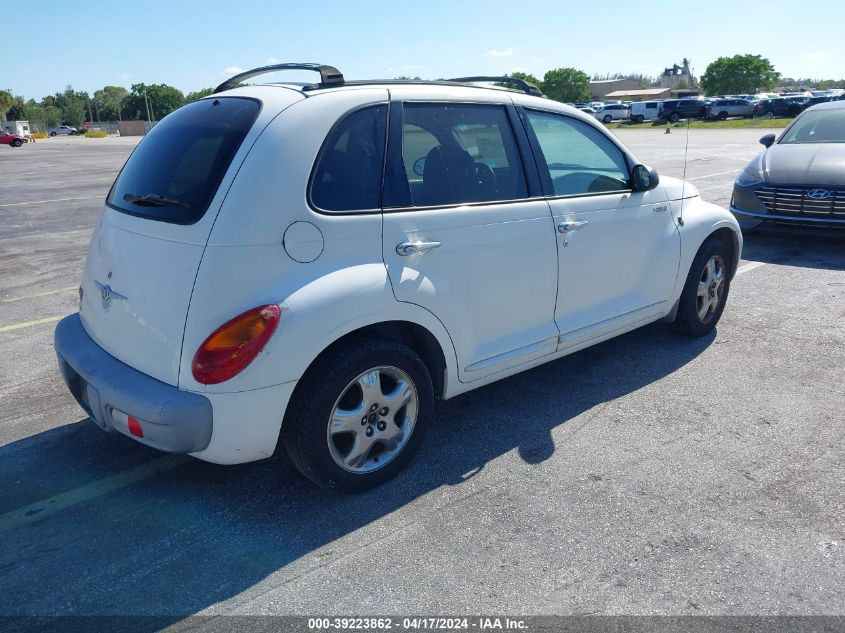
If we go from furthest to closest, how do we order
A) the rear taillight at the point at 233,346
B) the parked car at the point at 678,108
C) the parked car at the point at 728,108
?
the parked car at the point at 728,108
the parked car at the point at 678,108
the rear taillight at the point at 233,346

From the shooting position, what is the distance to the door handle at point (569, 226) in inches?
155

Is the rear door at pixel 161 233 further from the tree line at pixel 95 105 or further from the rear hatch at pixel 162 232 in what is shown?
the tree line at pixel 95 105

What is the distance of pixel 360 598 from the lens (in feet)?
8.73

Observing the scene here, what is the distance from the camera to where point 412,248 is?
3.28 meters

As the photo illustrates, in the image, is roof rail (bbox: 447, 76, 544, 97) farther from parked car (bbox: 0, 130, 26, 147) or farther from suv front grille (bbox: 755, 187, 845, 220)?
parked car (bbox: 0, 130, 26, 147)

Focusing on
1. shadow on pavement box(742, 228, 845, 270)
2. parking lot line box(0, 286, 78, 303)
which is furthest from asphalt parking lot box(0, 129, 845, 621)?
shadow on pavement box(742, 228, 845, 270)

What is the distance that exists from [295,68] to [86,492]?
233cm

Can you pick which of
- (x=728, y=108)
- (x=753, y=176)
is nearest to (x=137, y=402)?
(x=753, y=176)

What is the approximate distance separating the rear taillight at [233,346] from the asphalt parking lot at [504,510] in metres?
0.74

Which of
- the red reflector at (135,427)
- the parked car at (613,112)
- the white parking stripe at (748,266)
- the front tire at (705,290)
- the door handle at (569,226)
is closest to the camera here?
the red reflector at (135,427)

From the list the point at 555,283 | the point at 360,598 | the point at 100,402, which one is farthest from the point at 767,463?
the point at 100,402

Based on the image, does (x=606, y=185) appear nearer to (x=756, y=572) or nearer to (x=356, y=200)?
(x=356, y=200)

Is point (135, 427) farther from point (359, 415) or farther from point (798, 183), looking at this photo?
point (798, 183)

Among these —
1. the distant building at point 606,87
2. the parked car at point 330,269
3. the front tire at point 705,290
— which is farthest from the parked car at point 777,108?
the distant building at point 606,87
